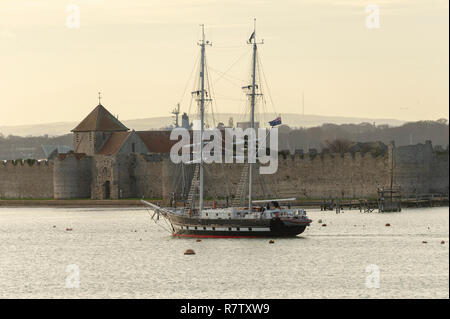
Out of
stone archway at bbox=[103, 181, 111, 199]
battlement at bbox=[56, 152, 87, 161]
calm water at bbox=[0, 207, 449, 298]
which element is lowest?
calm water at bbox=[0, 207, 449, 298]

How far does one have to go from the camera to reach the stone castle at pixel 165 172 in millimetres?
78688

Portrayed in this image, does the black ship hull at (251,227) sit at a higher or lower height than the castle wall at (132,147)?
lower

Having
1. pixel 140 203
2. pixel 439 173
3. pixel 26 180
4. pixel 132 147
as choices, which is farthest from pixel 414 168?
pixel 26 180

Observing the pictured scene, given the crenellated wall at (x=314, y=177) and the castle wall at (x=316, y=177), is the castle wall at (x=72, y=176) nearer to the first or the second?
the crenellated wall at (x=314, y=177)

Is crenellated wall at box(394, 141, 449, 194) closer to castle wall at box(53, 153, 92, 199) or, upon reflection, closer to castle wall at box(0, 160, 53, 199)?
castle wall at box(53, 153, 92, 199)

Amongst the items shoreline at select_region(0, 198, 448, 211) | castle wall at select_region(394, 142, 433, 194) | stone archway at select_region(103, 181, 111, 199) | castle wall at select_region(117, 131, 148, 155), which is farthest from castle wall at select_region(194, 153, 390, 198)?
castle wall at select_region(117, 131, 148, 155)

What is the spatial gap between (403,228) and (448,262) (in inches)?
669

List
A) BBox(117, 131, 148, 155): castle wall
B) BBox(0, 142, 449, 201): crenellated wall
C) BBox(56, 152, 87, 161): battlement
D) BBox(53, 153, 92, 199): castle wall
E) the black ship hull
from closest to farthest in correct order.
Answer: the black ship hull, BBox(0, 142, 449, 201): crenellated wall, BBox(53, 153, 92, 199): castle wall, BBox(56, 152, 87, 161): battlement, BBox(117, 131, 148, 155): castle wall

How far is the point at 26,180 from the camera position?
313 feet

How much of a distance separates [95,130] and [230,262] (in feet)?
171

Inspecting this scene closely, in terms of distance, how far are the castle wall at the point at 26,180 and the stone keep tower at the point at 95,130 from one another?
3.19 m

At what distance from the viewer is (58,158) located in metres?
90.8

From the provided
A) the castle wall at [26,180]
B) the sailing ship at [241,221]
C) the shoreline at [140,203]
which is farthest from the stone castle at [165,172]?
the sailing ship at [241,221]

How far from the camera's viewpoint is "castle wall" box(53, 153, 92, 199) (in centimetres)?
8988
